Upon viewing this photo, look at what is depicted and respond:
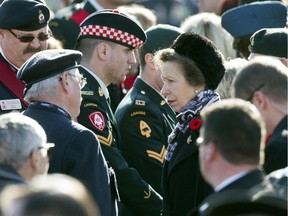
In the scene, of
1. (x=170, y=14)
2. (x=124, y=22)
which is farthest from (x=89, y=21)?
(x=170, y=14)

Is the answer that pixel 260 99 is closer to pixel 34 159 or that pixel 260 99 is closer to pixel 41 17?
pixel 34 159

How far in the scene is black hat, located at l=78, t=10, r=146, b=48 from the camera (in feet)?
26.5

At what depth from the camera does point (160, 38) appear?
336 inches

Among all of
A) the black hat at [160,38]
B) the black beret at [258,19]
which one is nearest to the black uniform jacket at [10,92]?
the black hat at [160,38]

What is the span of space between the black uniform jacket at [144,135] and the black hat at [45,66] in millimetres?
1389

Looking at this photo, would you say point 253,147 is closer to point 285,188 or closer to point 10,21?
point 285,188

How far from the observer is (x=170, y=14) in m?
13.7

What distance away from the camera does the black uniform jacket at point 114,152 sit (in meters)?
7.39

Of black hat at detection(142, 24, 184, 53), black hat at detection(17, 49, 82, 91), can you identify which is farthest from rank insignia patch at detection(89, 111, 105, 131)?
black hat at detection(142, 24, 184, 53)

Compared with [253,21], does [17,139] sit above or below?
above

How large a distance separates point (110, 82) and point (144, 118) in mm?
399

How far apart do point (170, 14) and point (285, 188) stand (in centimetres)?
883

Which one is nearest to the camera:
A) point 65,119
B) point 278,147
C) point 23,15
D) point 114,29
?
point 278,147

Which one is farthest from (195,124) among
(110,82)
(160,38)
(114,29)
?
(160,38)
